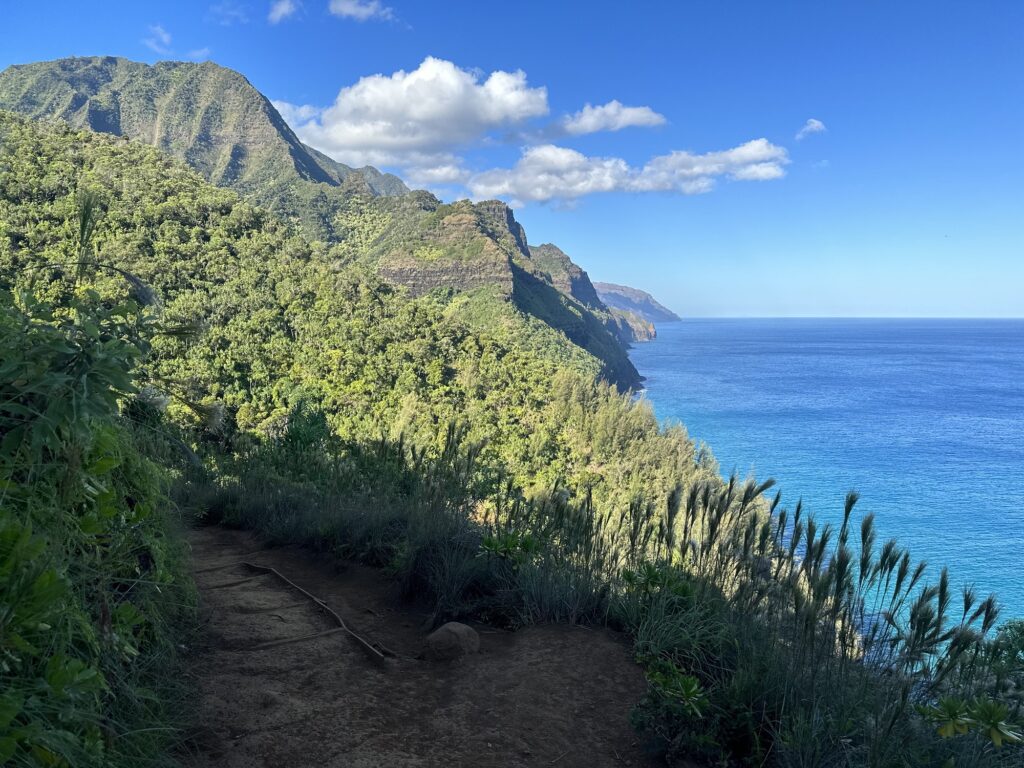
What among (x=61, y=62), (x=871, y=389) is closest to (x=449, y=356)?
(x=871, y=389)

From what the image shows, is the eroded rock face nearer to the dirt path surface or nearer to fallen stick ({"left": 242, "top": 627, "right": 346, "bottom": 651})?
the dirt path surface

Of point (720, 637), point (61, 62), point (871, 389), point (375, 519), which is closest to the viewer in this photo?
point (720, 637)

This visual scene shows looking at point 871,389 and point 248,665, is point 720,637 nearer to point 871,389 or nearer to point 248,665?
point 248,665

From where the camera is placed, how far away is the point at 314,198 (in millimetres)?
132875

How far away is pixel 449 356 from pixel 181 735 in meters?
47.5

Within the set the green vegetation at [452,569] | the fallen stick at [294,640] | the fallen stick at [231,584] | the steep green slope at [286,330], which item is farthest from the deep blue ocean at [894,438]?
the steep green slope at [286,330]

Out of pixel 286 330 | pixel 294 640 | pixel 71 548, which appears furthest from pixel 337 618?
pixel 286 330

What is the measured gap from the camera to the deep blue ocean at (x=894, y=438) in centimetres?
3778

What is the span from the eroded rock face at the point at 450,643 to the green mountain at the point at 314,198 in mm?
80888

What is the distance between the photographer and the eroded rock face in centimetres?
352

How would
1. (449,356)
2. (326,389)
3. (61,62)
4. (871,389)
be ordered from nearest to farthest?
1. (326,389)
2. (449,356)
3. (871,389)
4. (61,62)

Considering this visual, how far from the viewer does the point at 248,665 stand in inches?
125

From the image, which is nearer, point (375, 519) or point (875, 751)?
point (875, 751)

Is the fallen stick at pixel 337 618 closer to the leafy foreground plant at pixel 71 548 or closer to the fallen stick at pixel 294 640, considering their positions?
the fallen stick at pixel 294 640
